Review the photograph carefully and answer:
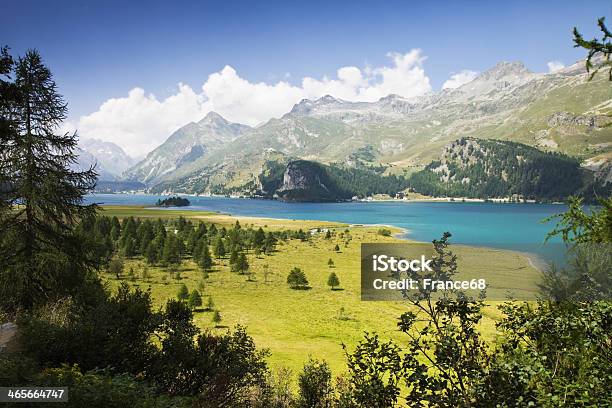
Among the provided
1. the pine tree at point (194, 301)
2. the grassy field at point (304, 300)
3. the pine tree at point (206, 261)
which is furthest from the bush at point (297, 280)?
the pine tree at point (206, 261)

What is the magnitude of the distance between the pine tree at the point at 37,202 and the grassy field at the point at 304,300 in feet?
47.8

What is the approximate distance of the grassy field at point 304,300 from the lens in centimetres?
3484

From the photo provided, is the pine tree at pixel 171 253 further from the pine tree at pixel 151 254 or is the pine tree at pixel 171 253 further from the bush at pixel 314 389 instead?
the bush at pixel 314 389

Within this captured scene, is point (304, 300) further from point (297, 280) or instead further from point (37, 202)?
point (37, 202)

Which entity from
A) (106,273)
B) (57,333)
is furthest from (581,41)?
(106,273)

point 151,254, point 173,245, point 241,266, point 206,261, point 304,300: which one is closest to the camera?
point 304,300

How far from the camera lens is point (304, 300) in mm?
51594

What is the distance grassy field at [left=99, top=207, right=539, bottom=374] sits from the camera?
114 feet

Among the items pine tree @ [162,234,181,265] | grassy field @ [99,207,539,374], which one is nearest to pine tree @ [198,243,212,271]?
grassy field @ [99,207,539,374]

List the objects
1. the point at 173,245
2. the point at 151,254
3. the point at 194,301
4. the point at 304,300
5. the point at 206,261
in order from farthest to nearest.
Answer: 1. the point at 173,245
2. the point at 151,254
3. the point at 206,261
4. the point at 304,300
5. the point at 194,301

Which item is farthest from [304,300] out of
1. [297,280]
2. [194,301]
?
[194,301]

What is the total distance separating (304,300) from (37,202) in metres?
38.2

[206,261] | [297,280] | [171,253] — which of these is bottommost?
[297,280]

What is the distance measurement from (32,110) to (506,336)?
21945 mm
